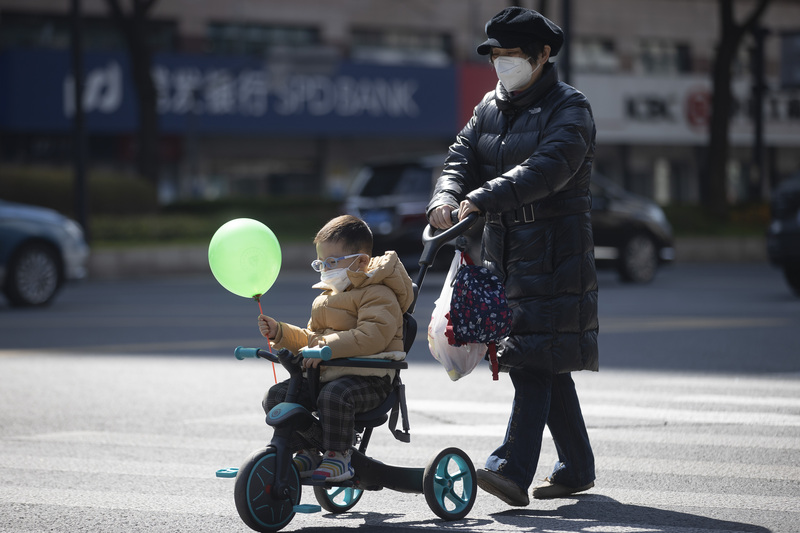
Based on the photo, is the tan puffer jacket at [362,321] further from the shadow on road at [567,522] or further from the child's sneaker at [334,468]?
the shadow on road at [567,522]

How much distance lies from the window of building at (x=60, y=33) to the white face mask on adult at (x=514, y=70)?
3150 centimetres

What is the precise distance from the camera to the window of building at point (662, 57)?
47.1 m

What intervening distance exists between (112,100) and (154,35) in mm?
3849

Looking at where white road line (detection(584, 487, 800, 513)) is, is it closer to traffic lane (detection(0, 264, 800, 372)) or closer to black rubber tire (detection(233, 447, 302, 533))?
black rubber tire (detection(233, 447, 302, 533))

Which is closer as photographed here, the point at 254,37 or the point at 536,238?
the point at 536,238

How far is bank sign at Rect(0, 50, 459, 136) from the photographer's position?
33625 millimetres

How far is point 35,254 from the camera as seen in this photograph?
1493cm

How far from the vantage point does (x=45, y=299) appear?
1526 cm

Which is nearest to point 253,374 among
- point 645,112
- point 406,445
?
point 406,445

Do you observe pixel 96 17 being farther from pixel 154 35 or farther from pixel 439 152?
pixel 439 152

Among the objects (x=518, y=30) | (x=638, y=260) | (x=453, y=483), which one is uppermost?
(x=518, y=30)

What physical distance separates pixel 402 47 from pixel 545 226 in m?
37.7

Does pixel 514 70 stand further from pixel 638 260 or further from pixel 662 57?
pixel 662 57

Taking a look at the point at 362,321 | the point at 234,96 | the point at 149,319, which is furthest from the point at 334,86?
the point at 362,321
